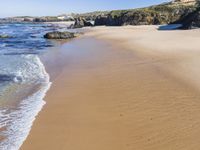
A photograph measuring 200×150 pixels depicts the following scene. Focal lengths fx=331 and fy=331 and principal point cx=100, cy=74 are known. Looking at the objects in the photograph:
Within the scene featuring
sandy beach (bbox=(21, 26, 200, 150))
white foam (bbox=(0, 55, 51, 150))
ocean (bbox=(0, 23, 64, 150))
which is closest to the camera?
sandy beach (bbox=(21, 26, 200, 150))

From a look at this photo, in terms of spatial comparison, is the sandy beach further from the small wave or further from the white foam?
the small wave

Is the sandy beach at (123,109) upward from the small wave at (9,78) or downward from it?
upward

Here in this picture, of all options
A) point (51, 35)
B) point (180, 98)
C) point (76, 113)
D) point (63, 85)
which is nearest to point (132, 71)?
point (63, 85)

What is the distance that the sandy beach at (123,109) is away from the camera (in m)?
7.45

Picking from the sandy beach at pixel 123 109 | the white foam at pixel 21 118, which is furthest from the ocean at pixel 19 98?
the sandy beach at pixel 123 109

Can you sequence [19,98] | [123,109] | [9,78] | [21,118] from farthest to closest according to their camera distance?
1. [9,78]
2. [19,98]
3. [123,109]
4. [21,118]

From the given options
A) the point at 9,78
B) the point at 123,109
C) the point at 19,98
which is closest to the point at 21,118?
the point at 19,98

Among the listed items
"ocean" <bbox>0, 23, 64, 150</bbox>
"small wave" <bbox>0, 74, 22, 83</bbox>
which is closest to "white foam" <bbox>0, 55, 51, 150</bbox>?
"ocean" <bbox>0, 23, 64, 150</bbox>

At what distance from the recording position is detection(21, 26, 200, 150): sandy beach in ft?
24.4

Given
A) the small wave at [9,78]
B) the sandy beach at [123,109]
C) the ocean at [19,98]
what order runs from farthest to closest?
the small wave at [9,78]
the ocean at [19,98]
the sandy beach at [123,109]

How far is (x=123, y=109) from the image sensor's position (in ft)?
31.8

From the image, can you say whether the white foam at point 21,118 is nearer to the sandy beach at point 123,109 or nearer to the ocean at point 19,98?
the ocean at point 19,98

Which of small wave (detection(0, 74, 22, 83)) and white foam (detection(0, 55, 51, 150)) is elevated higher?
white foam (detection(0, 55, 51, 150))

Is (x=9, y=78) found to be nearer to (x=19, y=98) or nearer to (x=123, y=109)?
(x=19, y=98)
